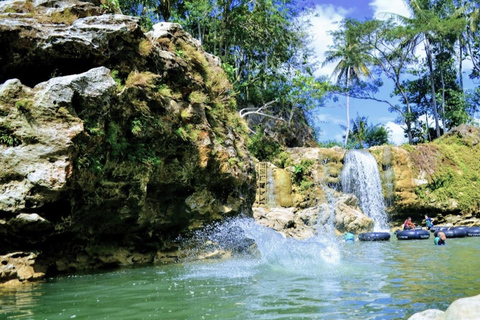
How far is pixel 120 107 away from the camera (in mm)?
9383

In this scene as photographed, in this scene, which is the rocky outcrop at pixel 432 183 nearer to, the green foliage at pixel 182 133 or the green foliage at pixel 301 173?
the green foliage at pixel 301 173

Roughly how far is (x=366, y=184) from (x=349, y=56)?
706 inches

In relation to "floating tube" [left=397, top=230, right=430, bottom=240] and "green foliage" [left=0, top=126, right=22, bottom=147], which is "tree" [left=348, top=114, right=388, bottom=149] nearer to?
"floating tube" [left=397, top=230, right=430, bottom=240]

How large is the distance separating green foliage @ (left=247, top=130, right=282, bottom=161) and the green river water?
15.8 meters

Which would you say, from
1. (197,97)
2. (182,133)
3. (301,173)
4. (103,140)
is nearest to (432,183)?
(301,173)

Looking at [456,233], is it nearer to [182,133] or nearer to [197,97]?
[197,97]

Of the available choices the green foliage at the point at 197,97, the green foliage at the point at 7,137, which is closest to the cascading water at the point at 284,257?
the green foliage at the point at 197,97

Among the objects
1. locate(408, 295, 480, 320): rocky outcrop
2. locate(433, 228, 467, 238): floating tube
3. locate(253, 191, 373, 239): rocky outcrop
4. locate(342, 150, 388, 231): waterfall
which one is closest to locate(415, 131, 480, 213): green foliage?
locate(342, 150, 388, 231): waterfall

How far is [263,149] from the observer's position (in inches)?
1047

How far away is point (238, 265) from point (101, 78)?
532cm

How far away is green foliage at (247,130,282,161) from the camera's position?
26.4m

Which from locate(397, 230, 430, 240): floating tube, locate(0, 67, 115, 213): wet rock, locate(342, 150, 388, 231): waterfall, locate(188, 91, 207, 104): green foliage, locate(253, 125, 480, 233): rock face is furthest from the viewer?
locate(342, 150, 388, 231): waterfall

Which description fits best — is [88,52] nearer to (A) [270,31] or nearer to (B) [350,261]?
(B) [350,261]

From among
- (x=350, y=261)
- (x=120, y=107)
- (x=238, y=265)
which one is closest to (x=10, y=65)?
(x=120, y=107)
